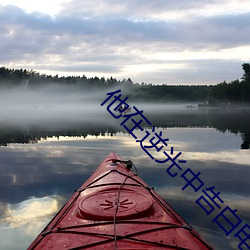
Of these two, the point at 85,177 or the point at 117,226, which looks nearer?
the point at 117,226

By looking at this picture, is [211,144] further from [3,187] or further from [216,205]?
[3,187]

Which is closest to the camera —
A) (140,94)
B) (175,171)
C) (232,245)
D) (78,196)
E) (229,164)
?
(232,245)

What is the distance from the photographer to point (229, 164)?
13258 mm

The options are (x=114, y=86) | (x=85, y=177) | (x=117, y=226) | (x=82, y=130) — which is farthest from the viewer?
(x=114, y=86)

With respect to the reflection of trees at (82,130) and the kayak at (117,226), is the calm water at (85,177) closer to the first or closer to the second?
the reflection of trees at (82,130)

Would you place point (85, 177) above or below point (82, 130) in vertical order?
below

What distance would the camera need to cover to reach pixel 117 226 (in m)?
4.69

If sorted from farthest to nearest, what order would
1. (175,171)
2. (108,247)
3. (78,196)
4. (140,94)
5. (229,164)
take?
(140,94) < (229,164) < (175,171) < (78,196) < (108,247)

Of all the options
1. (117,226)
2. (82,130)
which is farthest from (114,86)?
(117,226)

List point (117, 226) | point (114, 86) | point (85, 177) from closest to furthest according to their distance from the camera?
point (117, 226), point (85, 177), point (114, 86)

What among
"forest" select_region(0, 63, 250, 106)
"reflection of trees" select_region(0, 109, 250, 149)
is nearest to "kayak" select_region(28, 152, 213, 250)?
"reflection of trees" select_region(0, 109, 250, 149)

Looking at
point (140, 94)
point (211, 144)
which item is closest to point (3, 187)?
point (211, 144)

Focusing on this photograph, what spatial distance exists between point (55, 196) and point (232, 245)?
5124 mm

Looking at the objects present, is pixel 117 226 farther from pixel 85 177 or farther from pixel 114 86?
pixel 114 86
